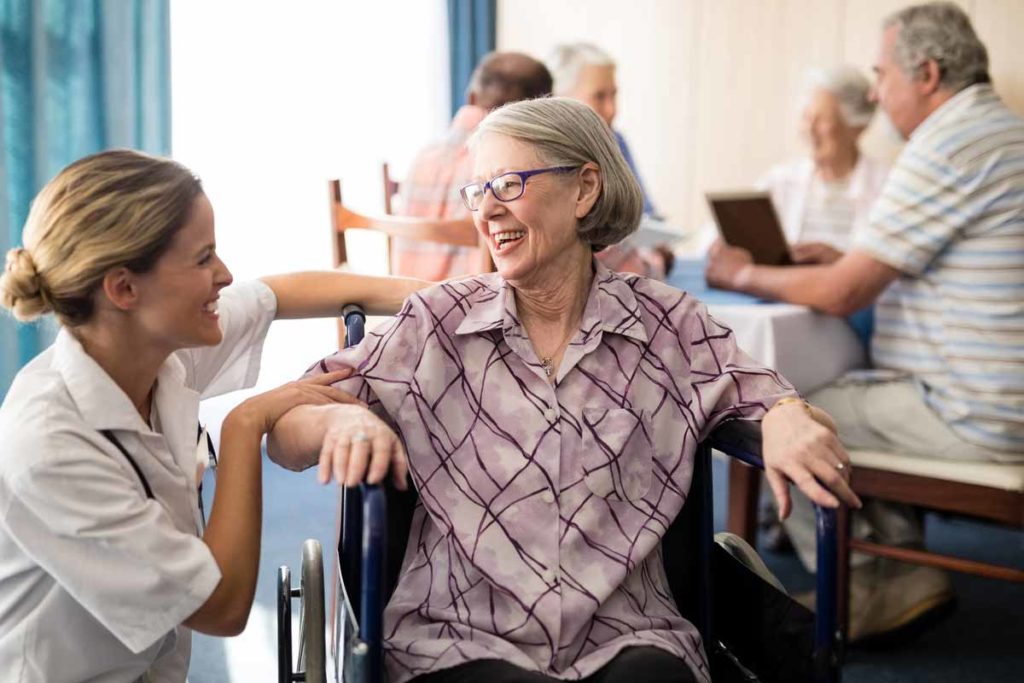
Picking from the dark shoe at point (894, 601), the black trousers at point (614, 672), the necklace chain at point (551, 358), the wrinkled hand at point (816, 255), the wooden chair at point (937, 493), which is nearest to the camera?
the black trousers at point (614, 672)

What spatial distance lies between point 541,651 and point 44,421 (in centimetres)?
63

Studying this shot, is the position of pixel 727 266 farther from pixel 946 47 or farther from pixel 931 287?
pixel 946 47

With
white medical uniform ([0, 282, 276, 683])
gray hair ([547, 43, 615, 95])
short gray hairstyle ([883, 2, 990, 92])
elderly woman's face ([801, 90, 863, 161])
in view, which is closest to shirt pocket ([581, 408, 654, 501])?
white medical uniform ([0, 282, 276, 683])

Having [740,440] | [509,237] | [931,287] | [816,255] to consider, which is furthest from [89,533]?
[816,255]

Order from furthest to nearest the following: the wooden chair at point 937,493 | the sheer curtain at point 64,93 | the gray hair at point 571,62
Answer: the gray hair at point 571,62 → the sheer curtain at point 64,93 → the wooden chair at point 937,493

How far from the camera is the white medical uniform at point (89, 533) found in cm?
109

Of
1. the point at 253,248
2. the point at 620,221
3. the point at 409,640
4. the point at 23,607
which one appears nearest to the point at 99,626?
the point at 23,607

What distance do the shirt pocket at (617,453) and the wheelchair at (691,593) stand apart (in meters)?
0.10

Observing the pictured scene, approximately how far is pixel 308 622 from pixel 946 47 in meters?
1.88

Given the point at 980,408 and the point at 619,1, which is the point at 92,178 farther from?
the point at 619,1

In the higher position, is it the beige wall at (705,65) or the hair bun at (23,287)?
the beige wall at (705,65)

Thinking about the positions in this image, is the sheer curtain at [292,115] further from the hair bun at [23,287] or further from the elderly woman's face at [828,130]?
the hair bun at [23,287]

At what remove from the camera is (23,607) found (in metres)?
1.17

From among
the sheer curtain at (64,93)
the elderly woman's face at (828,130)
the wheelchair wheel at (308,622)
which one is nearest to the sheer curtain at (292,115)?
the sheer curtain at (64,93)
